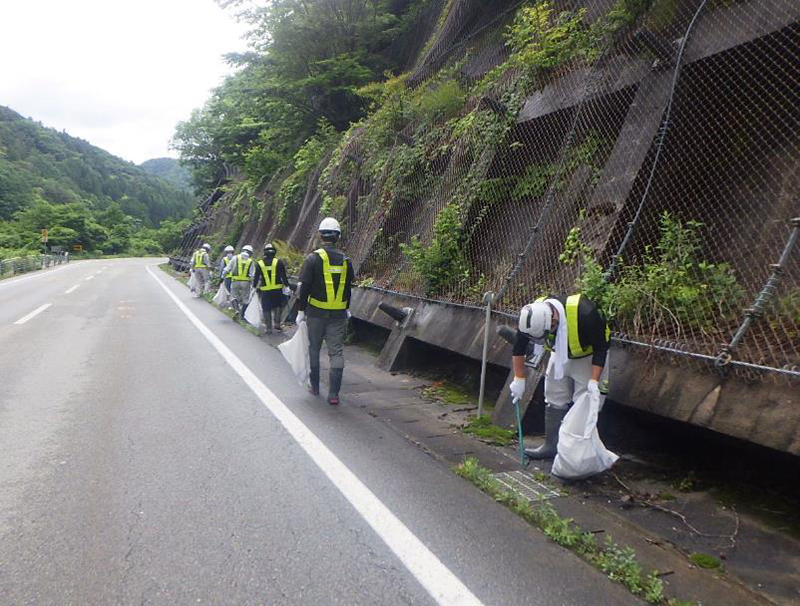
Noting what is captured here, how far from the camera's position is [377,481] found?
419cm

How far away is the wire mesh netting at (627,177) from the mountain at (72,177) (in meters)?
92.1

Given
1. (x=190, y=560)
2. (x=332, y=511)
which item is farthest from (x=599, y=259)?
(x=190, y=560)

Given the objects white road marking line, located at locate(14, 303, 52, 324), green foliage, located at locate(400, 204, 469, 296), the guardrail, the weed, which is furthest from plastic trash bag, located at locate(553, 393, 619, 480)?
the guardrail

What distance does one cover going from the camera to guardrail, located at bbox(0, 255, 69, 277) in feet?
109

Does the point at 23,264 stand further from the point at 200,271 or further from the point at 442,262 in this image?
the point at 442,262

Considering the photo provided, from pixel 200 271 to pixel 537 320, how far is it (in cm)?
1811

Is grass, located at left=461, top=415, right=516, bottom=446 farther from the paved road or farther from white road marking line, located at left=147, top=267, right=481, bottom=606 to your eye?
white road marking line, located at left=147, top=267, right=481, bottom=606

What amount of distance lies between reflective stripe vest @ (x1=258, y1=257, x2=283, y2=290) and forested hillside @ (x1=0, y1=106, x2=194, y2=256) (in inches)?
1599

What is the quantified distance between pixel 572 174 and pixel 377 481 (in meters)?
5.25

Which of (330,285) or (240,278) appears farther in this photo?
(240,278)

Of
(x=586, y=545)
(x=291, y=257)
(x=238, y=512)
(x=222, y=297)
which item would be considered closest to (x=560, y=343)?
(x=586, y=545)

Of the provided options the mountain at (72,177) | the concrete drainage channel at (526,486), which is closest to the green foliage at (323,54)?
the concrete drainage channel at (526,486)

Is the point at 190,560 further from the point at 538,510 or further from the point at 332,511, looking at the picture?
the point at 538,510

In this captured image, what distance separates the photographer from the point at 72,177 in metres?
119
